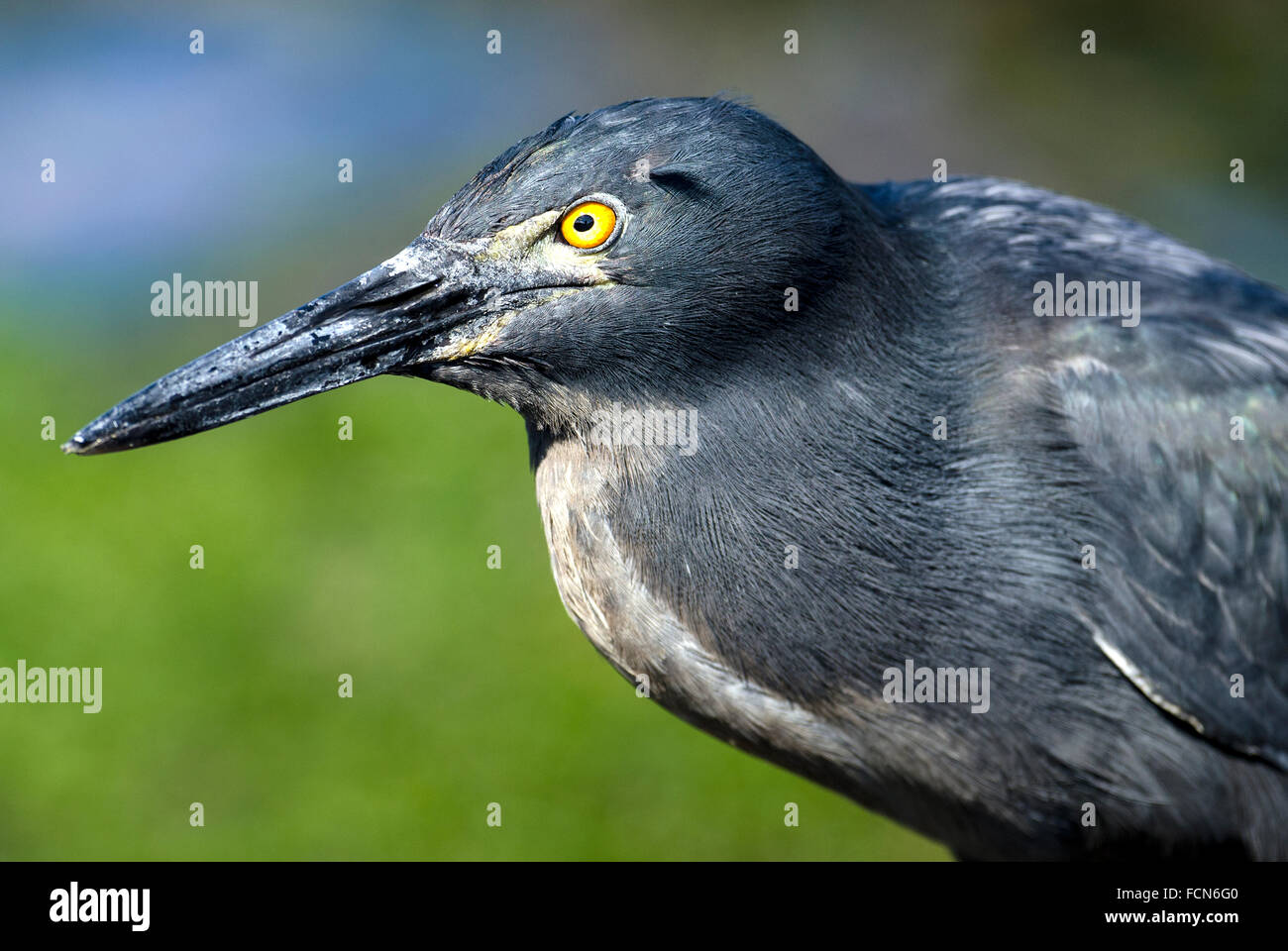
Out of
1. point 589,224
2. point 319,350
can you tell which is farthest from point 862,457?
point 319,350

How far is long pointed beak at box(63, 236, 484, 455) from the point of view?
2895 millimetres

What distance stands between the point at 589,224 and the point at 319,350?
66 centimetres

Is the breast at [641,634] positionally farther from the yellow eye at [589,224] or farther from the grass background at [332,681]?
the grass background at [332,681]

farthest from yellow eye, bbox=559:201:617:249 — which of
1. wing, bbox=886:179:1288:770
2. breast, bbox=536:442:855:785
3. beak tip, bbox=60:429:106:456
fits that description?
beak tip, bbox=60:429:106:456

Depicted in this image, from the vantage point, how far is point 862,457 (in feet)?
9.78

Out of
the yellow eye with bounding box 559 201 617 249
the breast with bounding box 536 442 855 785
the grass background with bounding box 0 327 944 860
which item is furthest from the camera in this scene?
the grass background with bounding box 0 327 944 860

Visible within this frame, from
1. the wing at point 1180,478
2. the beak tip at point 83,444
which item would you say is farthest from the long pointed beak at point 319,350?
the wing at point 1180,478

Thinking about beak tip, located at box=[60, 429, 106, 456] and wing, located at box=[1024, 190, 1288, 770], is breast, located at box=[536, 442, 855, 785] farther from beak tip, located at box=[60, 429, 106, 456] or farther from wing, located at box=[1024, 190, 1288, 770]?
beak tip, located at box=[60, 429, 106, 456]

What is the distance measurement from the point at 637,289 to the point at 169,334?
23.2ft

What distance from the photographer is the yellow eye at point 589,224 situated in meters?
2.81

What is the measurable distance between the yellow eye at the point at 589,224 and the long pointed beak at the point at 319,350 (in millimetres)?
228

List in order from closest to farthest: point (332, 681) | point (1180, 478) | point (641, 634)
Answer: point (641, 634)
point (1180, 478)
point (332, 681)

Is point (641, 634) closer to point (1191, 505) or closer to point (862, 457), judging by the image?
point (862, 457)

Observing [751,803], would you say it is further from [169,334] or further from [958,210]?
[169,334]
